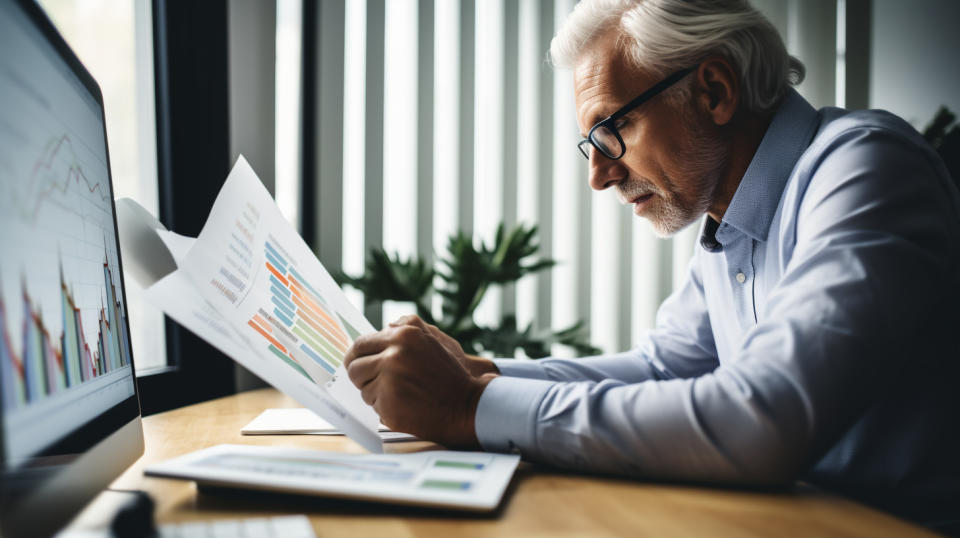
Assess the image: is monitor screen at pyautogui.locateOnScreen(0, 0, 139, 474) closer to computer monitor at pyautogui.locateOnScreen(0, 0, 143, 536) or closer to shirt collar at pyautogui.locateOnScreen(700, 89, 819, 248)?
computer monitor at pyautogui.locateOnScreen(0, 0, 143, 536)

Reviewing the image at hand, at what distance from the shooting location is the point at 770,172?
0.88 metres

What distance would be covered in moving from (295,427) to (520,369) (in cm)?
37

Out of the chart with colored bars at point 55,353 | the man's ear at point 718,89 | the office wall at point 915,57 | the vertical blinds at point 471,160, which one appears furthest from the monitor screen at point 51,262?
the office wall at point 915,57

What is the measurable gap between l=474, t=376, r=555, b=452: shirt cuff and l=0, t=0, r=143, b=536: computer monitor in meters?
0.34

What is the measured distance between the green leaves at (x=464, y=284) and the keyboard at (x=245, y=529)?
1.27 meters

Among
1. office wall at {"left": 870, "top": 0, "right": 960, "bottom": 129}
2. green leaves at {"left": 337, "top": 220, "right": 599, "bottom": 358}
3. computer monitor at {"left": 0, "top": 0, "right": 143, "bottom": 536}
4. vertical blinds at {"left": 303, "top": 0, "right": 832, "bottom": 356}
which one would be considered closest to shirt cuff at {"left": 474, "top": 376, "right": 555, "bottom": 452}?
computer monitor at {"left": 0, "top": 0, "right": 143, "bottom": 536}

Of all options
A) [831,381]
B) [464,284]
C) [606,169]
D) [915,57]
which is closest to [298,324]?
[831,381]

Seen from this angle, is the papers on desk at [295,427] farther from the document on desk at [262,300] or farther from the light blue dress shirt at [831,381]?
the light blue dress shirt at [831,381]

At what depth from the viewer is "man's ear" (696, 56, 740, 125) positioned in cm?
96

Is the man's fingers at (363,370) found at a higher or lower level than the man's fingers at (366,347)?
lower

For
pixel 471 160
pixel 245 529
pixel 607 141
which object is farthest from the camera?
pixel 471 160

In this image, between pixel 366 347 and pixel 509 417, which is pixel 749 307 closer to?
pixel 509 417

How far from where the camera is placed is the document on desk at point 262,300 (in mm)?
490

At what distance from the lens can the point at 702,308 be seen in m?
1.13
